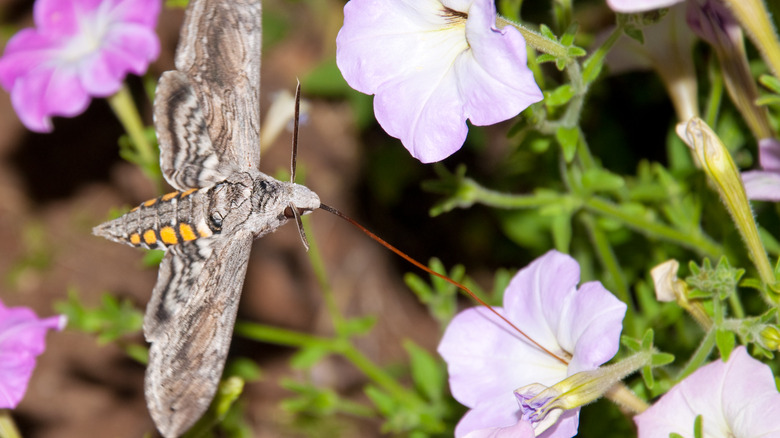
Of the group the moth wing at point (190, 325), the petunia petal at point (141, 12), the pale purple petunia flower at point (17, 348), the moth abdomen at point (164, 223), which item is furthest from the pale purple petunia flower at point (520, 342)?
the petunia petal at point (141, 12)

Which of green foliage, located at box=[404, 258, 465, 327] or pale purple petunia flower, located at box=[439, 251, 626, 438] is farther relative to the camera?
green foliage, located at box=[404, 258, 465, 327]

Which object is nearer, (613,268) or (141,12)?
(613,268)

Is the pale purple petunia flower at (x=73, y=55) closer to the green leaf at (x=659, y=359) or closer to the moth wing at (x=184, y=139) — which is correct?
the moth wing at (x=184, y=139)

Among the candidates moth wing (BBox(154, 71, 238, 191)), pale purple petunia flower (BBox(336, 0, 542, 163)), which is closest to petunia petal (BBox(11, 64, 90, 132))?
moth wing (BBox(154, 71, 238, 191))

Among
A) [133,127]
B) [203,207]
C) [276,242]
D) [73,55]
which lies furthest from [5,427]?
[276,242]

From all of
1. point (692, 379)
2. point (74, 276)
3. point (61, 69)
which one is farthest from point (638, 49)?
point (74, 276)

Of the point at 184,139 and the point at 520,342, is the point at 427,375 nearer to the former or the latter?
the point at 520,342

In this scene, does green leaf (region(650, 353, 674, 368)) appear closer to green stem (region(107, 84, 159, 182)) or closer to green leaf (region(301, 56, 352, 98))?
green stem (region(107, 84, 159, 182))
